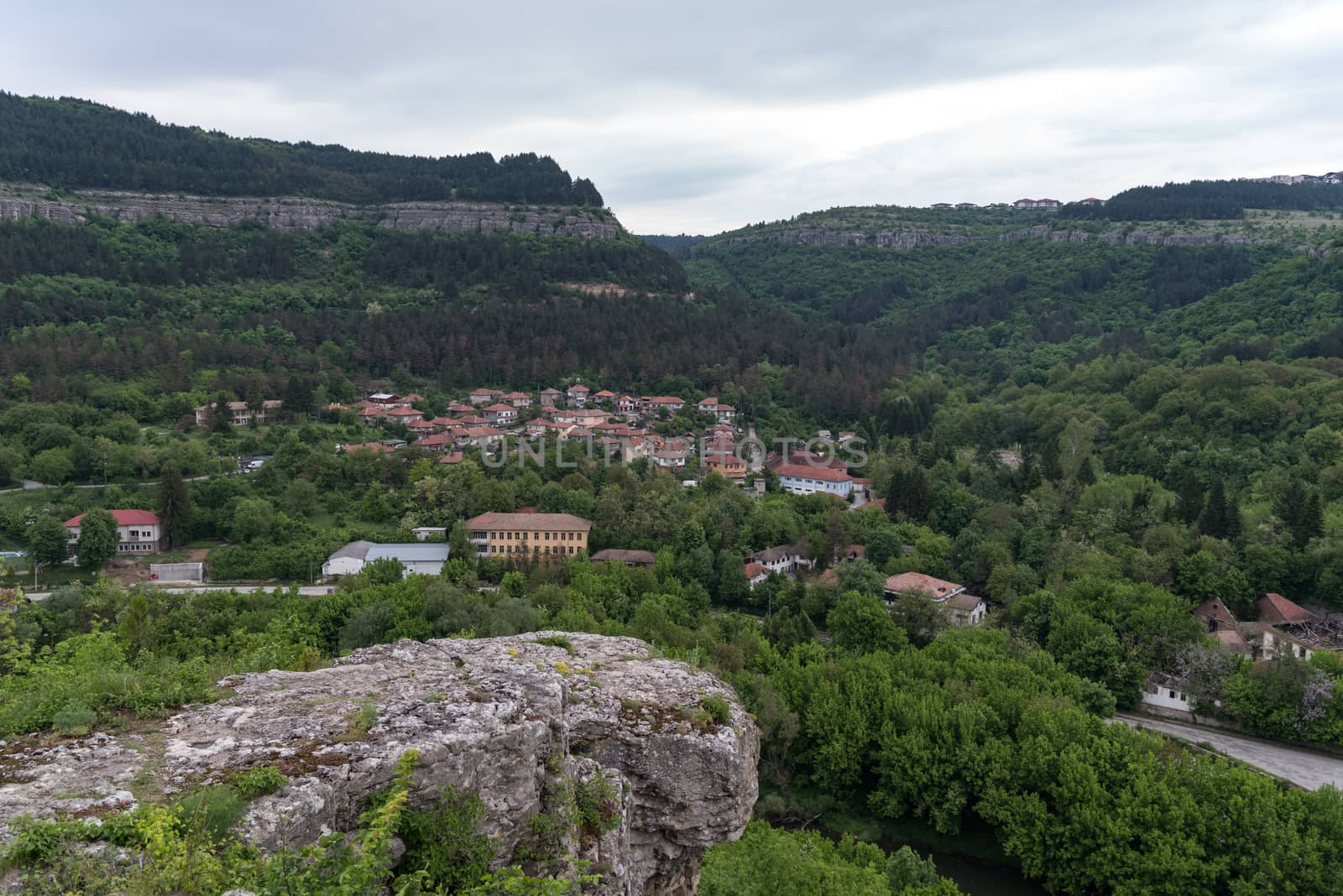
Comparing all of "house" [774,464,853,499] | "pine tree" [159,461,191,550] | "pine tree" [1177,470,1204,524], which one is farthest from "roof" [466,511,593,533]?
"pine tree" [1177,470,1204,524]

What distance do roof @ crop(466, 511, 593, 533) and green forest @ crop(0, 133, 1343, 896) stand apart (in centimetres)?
141

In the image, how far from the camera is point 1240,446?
152ft

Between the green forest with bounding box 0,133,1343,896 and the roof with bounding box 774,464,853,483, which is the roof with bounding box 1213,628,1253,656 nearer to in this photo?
the green forest with bounding box 0,133,1343,896

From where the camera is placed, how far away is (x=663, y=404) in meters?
64.0

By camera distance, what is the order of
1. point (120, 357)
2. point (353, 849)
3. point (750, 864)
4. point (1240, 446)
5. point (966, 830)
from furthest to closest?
point (120, 357) → point (1240, 446) → point (966, 830) → point (750, 864) → point (353, 849)

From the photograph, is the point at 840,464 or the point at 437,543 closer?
the point at 437,543

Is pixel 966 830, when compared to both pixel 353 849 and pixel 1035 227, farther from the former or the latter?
pixel 1035 227

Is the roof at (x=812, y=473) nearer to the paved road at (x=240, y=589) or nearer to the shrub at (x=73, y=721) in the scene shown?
the paved road at (x=240, y=589)

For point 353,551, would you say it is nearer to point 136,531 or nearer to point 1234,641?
point 136,531

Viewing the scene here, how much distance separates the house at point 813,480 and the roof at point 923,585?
14043 millimetres

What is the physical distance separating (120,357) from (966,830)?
60.0 meters

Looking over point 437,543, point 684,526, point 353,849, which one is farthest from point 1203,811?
point 437,543

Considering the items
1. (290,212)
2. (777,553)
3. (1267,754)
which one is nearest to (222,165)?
(290,212)

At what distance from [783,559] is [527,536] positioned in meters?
13.1
